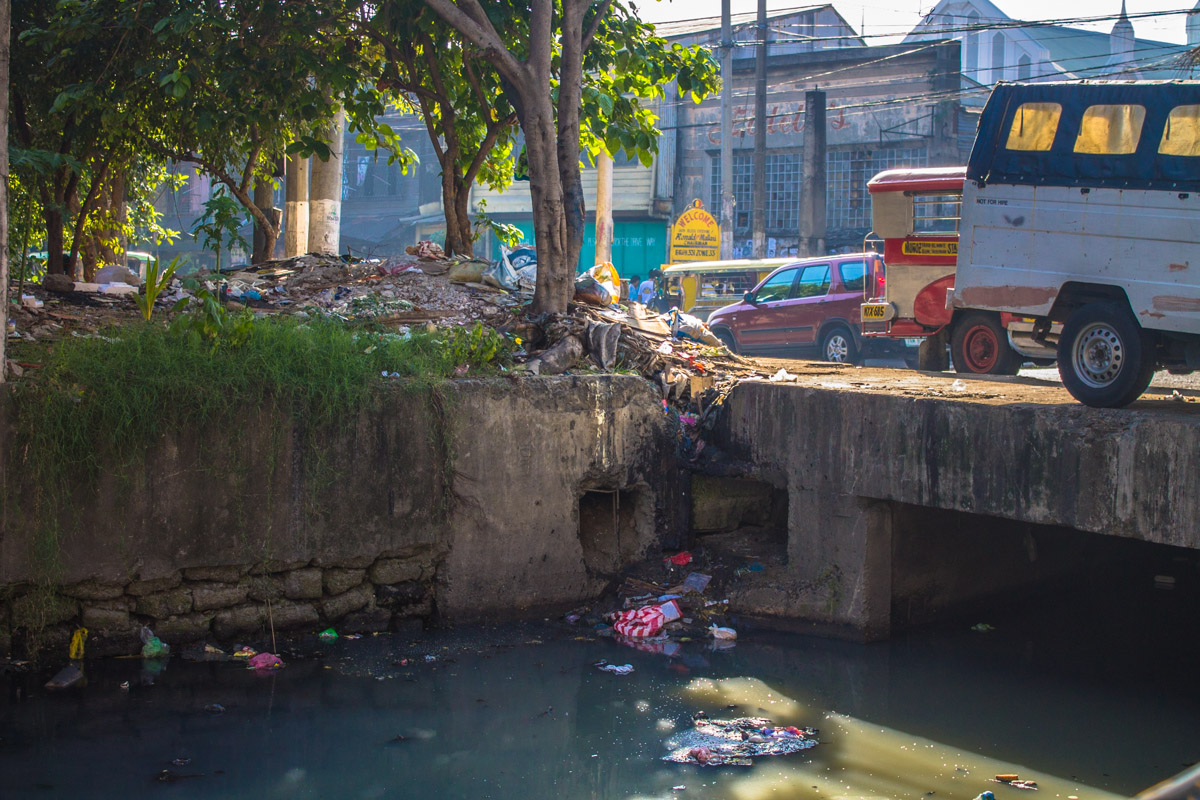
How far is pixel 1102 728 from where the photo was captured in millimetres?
4469

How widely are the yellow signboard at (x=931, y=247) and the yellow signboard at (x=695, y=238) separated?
32.0 feet

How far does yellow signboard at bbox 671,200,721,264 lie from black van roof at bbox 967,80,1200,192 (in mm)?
12070

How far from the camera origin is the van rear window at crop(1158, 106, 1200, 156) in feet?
16.9

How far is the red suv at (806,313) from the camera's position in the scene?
1268 centimetres

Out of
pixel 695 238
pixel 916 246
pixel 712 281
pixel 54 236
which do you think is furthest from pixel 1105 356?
pixel 695 238

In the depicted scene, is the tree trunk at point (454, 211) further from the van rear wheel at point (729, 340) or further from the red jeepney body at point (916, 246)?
the van rear wheel at point (729, 340)

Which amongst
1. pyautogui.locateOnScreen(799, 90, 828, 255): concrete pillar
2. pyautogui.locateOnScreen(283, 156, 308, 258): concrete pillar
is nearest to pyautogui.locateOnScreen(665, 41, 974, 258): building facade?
pyautogui.locateOnScreen(799, 90, 828, 255): concrete pillar

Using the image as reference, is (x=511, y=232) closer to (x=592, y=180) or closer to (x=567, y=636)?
(x=567, y=636)

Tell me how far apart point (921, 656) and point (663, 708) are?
164 centimetres

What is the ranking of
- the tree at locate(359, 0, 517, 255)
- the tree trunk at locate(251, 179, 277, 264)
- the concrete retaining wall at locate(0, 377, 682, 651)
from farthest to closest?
1. the tree trunk at locate(251, 179, 277, 264)
2. the tree at locate(359, 0, 517, 255)
3. the concrete retaining wall at locate(0, 377, 682, 651)

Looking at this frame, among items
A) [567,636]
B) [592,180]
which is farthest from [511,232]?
[592,180]

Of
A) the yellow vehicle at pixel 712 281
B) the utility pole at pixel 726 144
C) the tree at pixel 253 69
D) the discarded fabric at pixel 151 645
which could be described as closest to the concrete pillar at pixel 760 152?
the utility pole at pixel 726 144

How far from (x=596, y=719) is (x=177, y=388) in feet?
8.43

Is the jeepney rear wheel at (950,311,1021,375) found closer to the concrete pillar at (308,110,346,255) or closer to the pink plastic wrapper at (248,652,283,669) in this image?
the pink plastic wrapper at (248,652,283,669)
